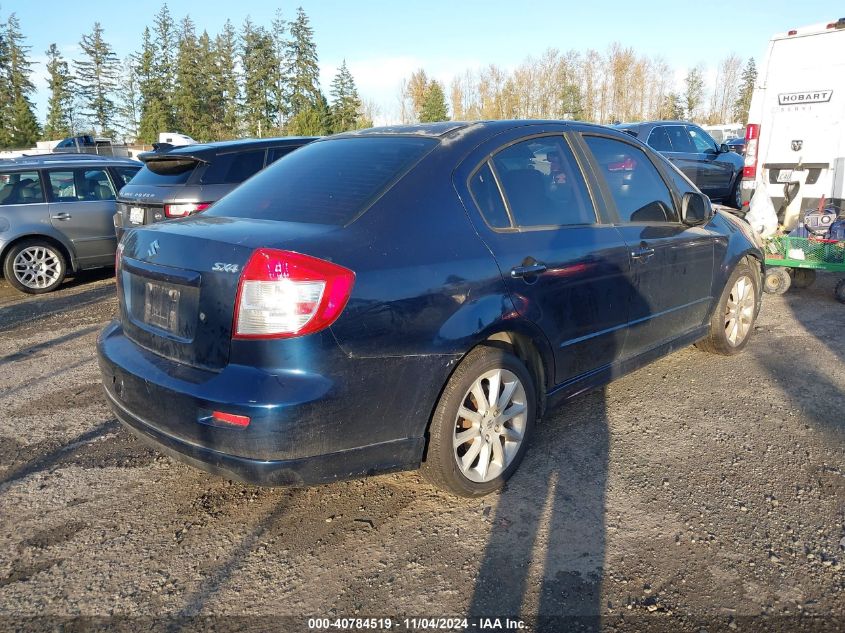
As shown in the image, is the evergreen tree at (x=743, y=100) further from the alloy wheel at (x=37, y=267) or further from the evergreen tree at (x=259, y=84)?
the alloy wheel at (x=37, y=267)

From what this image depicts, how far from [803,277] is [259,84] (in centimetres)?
5925

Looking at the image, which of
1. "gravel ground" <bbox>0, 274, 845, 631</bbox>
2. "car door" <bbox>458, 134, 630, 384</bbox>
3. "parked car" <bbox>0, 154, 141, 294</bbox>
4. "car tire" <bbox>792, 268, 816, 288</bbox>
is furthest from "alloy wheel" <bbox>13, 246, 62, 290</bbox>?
"car tire" <bbox>792, 268, 816, 288</bbox>

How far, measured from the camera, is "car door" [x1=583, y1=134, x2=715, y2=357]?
394cm

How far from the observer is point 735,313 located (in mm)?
5152

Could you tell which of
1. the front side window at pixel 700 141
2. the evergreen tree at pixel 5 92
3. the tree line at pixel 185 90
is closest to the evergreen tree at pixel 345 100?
the tree line at pixel 185 90

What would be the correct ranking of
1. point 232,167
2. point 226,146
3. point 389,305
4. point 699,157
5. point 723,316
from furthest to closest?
point 699,157 → point 226,146 → point 232,167 → point 723,316 → point 389,305

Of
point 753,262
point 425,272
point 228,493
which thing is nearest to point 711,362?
point 753,262

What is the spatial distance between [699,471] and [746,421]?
0.83 meters

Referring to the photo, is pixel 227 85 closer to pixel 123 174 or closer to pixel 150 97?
pixel 150 97

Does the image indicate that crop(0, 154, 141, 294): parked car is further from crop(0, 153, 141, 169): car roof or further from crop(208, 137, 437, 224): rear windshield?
crop(208, 137, 437, 224): rear windshield

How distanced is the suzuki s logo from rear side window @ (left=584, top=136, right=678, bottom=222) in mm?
2347

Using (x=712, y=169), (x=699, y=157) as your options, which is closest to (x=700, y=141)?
(x=699, y=157)

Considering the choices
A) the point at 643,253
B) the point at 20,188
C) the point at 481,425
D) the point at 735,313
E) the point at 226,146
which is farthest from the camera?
the point at 20,188

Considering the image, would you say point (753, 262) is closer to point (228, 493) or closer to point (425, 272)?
point (425, 272)
